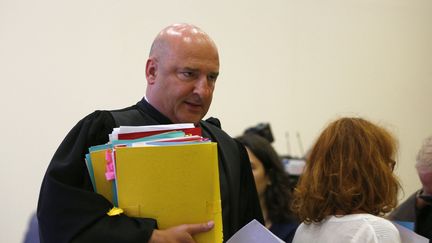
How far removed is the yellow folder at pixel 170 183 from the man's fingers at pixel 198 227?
0.6 inches

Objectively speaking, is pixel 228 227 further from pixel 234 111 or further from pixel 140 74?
pixel 234 111

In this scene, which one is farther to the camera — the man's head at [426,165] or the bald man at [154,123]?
the man's head at [426,165]

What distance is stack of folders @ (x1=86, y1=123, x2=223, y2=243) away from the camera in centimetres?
114

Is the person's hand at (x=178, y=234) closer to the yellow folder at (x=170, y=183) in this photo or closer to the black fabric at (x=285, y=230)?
the yellow folder at (x=170, y=183)

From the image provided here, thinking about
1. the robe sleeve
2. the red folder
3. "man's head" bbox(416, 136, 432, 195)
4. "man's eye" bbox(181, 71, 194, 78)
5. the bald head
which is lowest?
"man's head" bbox(416, 136, 432, 195)

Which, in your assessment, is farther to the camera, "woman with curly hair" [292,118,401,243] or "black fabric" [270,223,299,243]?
"black fabric" [270,223,299,243]

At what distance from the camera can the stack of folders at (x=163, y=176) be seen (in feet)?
3.74

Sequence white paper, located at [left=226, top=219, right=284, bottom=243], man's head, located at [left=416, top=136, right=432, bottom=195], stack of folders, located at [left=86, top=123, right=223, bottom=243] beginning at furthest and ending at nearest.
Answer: man's head, located at [left=416, top=136, right=432, bottom=195], white paper, located at [left=226, top=219, right=284, bottom=243], stack of folders, located at [left=86, top=123, right=223, bottom=243]

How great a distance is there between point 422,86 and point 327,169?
3.94m

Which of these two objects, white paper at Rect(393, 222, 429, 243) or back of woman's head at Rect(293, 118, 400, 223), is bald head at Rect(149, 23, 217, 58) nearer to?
back of woman's head at Rect(293, 118, 400, 223)

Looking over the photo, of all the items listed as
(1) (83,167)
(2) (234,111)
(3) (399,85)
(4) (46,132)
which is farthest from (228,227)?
(3) (399,85)

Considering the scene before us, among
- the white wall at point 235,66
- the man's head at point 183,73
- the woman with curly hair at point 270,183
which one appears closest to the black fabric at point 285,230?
the woman with curly hair at point 270,183

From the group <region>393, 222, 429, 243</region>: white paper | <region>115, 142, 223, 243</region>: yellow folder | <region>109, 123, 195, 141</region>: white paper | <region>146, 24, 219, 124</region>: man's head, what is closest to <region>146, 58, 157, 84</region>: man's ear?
<region>146, 24, 219, 124</region>: man's head

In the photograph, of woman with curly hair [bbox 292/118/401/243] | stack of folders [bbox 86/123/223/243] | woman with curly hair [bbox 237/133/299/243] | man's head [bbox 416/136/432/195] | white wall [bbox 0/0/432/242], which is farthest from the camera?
white wall [bbox 0/0/432/242]
